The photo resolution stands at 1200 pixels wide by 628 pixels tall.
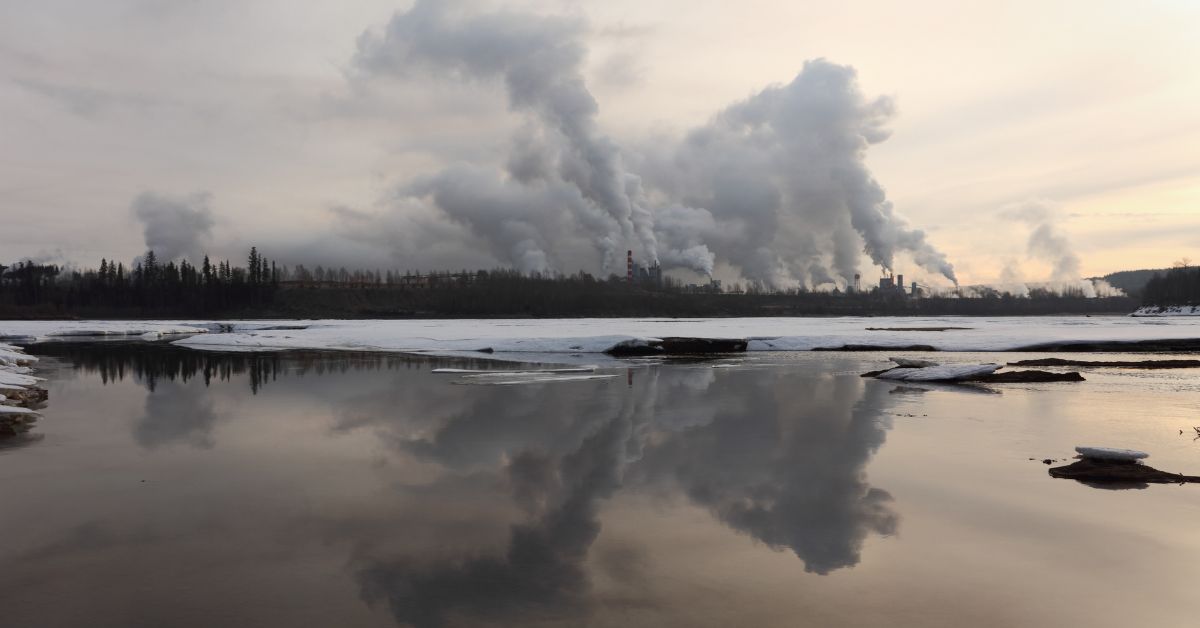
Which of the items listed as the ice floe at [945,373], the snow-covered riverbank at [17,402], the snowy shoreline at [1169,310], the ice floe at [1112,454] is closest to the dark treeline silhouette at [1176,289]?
the snowy shoreline at [1169,310]

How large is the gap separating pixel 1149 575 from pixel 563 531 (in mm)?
5259

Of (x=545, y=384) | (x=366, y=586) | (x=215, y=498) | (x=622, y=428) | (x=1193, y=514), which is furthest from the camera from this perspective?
(x=545, y=384)

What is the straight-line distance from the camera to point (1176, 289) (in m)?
135

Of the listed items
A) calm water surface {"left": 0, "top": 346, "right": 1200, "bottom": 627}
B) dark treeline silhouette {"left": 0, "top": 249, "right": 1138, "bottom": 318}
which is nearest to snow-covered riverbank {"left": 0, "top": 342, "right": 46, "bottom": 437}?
calm water surface {"left": 0, "top": 346, "right": 1200, "bottom": 627}

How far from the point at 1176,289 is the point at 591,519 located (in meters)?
163

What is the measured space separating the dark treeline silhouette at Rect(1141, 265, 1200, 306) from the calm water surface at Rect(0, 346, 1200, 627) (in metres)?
144

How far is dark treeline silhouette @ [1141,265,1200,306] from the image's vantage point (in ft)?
426

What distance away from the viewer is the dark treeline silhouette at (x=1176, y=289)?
12975 centimetres

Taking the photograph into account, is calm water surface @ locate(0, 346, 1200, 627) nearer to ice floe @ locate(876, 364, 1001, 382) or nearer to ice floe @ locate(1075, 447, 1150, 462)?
ice floe @ locate(1075, 447, 1150, 462)

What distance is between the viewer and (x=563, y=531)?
7.71 m

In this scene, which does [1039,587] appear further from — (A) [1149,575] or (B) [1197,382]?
(B) [1197,382]

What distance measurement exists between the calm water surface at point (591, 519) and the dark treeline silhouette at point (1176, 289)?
144m

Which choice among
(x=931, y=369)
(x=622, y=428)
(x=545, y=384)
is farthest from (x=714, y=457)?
(x=931, y=369)

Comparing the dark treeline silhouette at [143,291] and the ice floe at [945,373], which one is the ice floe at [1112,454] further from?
the dark treeline silhouette at [143,291]
